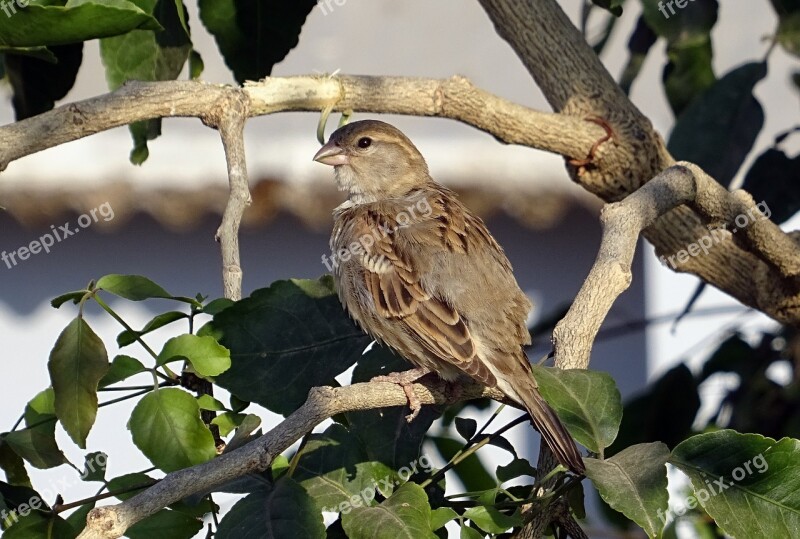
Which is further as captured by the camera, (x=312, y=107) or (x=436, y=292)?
(x=436, y=292)

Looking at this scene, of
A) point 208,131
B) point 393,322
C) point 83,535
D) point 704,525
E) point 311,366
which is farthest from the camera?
point 208,131

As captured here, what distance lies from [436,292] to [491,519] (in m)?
0.96

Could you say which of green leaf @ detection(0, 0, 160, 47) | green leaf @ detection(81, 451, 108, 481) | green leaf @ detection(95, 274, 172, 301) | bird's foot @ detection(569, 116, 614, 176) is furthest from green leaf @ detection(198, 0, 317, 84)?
green leaf @ detection(81, 451, 108, 481)

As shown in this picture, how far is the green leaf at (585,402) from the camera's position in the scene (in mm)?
1837

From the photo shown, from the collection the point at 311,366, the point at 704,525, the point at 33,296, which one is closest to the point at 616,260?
the point at 311,366

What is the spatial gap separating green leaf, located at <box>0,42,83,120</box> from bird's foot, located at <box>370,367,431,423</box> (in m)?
1.05

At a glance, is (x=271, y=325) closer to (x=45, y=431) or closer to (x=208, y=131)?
(x=45, y=431)

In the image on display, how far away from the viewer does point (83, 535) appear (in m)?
1.52

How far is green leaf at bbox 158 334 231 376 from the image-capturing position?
1.88 meters

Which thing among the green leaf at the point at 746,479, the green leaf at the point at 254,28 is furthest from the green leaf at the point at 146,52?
the green leaf at the point at 746,479

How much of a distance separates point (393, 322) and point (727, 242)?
3.21 feet

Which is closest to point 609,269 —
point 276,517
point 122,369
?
point 276,517

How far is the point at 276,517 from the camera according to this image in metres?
1.77

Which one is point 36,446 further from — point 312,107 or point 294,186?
point 294,186
